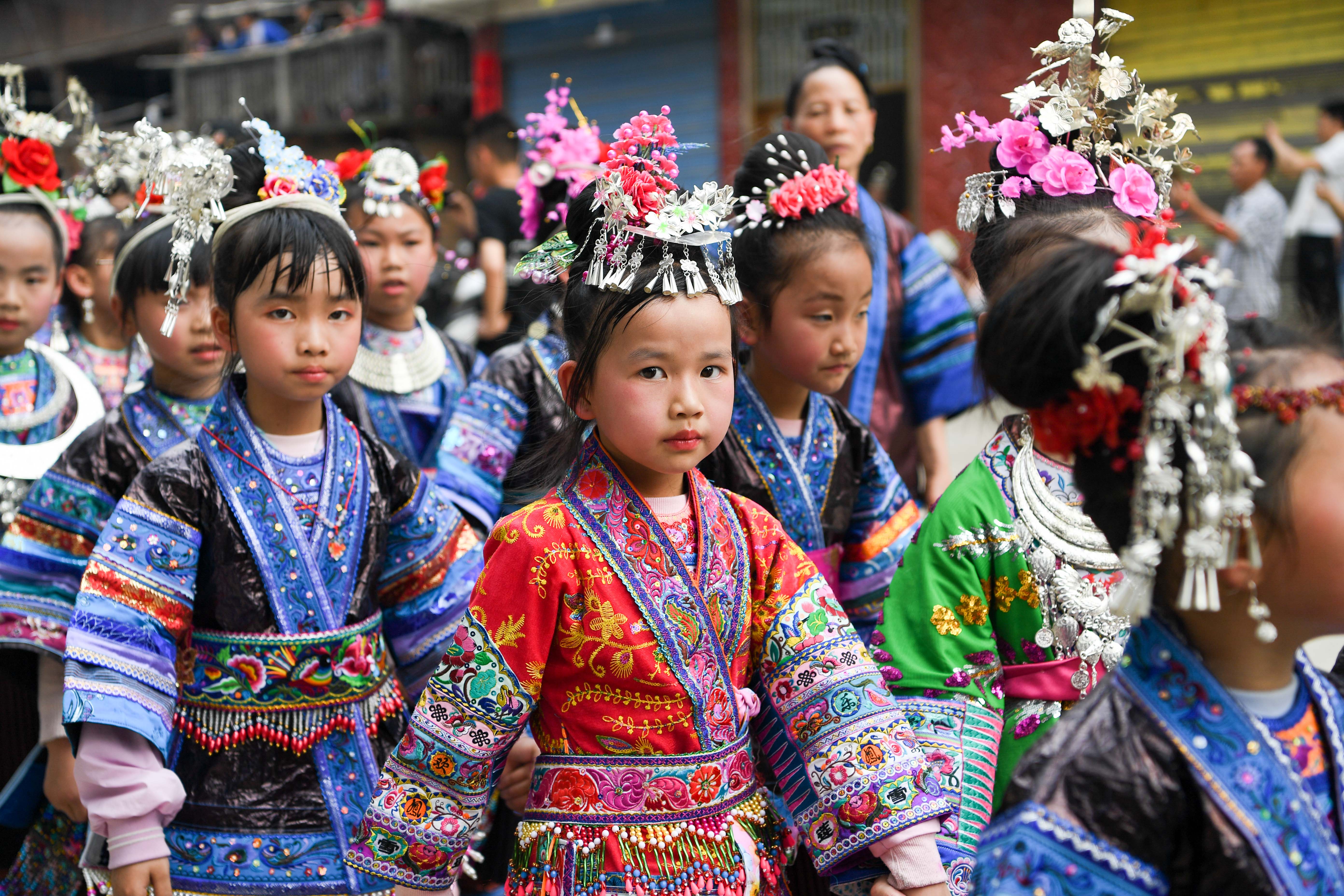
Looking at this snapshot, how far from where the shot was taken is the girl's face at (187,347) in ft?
9.78

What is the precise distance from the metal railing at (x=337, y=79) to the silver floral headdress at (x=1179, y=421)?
527 inches

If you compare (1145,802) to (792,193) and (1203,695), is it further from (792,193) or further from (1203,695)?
(792,193)

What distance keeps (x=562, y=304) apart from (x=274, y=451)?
25.5 inches

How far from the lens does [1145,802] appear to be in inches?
54.7

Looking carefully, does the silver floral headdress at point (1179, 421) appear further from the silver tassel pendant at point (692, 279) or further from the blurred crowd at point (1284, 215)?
the blurred crowd at point (1284, 215)

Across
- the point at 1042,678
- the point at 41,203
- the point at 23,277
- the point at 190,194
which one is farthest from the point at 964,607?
the point at 41,203

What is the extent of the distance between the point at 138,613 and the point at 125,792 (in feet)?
0.98

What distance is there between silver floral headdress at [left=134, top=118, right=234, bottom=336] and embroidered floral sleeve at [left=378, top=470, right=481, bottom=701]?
598 millimetres

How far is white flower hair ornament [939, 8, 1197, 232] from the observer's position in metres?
2.38

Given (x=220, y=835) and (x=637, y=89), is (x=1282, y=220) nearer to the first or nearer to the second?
(x=637, y=89)

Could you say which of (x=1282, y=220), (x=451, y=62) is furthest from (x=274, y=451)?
(x=451, y=62)

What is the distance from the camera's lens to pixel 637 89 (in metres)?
12.1

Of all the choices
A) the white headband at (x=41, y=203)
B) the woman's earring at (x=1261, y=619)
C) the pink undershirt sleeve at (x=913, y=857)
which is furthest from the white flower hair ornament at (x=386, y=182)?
the woman's earring at (x=1261, y=619)

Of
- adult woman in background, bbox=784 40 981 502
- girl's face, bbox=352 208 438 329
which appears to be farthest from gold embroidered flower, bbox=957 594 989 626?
girl's face, bbox=352 208 438 329
